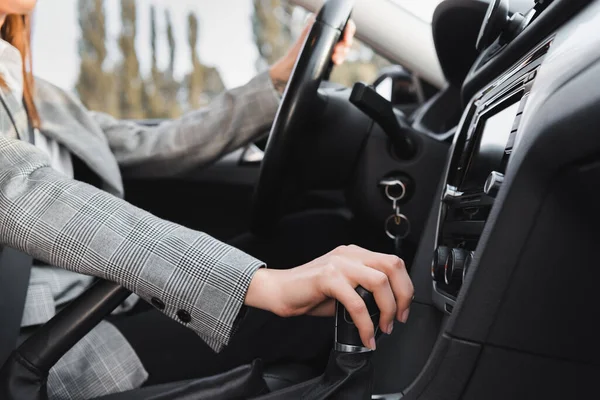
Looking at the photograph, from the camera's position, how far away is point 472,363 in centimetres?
45

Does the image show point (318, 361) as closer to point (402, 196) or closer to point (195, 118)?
point (402, 196)

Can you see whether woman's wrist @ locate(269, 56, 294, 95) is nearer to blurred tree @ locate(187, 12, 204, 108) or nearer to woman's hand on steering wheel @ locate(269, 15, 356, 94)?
woman's hand on steering wheel @ locate(269, 15, 356, 94)

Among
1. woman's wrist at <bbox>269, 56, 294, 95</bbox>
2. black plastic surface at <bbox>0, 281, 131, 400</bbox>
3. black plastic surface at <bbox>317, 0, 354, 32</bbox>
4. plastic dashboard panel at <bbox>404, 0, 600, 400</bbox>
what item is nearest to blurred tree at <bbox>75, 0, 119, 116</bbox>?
woman's wrist at <bbox>269, 56, 294, 95</bbox>

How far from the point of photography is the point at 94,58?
687cm

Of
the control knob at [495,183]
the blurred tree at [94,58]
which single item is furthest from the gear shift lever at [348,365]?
the blurred tree at [94,58]

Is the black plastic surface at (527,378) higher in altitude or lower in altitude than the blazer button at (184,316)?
higher

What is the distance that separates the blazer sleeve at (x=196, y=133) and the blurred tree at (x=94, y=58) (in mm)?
5078

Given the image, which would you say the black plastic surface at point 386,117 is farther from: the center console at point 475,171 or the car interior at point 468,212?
the center console at point 475,171

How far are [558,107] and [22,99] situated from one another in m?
0.78

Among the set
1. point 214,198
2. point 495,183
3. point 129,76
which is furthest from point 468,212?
point 129,76

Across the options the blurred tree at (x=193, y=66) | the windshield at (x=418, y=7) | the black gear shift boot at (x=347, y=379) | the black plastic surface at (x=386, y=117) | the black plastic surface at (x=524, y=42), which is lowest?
the black gear shift boot at (x=347, y=379)

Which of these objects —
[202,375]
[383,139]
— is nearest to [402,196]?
[383,139]

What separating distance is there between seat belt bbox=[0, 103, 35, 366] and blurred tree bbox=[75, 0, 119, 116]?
18.2ft

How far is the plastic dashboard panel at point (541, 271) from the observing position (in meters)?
0.41
